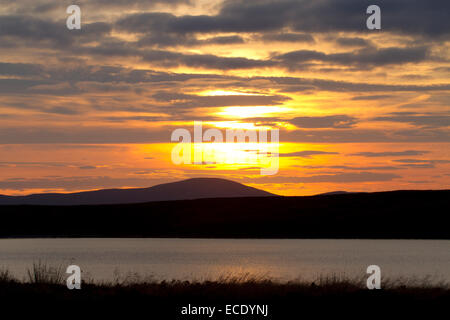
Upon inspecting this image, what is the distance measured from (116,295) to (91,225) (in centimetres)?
13332

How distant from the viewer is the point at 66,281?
2495 cm

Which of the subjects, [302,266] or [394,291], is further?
[302,266]

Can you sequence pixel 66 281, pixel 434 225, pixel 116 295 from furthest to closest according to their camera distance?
pixel 434 225 < pixel 66 281 < pixel 116 295

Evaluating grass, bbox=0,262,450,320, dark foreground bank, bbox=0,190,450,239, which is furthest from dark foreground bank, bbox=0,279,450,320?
dark foreground bank, bbox=0,190,450,239

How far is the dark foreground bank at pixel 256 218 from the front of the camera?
4862 inches

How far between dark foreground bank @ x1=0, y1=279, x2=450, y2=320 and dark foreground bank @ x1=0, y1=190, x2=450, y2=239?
321 feet

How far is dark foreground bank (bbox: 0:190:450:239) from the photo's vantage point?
124m
